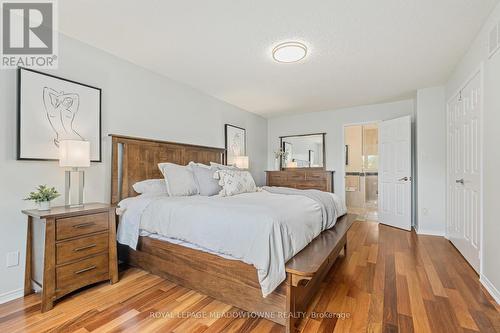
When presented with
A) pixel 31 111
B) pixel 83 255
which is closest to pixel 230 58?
pixel 31 111

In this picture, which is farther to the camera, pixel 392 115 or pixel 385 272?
pixel 392 115

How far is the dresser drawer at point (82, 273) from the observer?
6.14 ft

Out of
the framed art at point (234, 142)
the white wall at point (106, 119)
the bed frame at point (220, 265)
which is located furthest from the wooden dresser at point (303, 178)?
the bed frame at point (220, 265)

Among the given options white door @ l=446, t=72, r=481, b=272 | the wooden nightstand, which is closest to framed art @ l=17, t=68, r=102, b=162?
the wooden nightstand

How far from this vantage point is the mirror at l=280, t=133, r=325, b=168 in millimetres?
5449

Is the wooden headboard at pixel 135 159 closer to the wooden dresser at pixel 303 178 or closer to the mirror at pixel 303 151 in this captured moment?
the wooden dresser at pixel 303 178

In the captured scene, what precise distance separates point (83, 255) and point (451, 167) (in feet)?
14.8

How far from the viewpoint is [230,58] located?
280 centimetres

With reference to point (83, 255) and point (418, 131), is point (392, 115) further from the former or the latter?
point (83, 255)

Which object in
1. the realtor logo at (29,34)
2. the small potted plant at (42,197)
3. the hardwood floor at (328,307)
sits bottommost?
the hardwood floor at (328,307)

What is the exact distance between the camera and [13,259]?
6.44 ft

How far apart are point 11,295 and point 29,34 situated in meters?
2.27

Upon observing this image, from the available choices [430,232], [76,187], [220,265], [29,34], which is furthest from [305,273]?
[430,232]

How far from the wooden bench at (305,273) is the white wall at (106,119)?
7.33 feet
